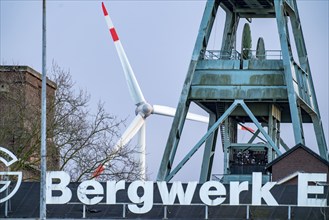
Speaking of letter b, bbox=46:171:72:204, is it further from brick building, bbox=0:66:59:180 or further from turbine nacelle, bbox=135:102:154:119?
turbine nacelle, bbox=135:102:154:119

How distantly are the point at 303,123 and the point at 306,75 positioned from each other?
14.5 ft

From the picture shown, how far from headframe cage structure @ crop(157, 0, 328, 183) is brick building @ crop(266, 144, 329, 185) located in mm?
12000

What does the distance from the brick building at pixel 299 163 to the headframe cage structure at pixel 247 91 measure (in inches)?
472

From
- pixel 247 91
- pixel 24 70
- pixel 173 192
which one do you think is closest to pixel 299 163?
pixel 173 192

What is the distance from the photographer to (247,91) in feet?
347

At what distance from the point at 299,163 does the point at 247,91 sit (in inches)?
666

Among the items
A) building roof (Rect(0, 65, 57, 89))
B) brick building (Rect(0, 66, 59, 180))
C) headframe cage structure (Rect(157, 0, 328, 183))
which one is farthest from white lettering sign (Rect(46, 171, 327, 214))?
building roof (Rect(0, 65, 57, 89))

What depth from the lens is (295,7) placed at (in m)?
110

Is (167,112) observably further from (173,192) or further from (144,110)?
(173,192)

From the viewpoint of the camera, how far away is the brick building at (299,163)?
3499 inches

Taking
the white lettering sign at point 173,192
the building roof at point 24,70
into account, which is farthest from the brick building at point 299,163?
the building roof at point 24,70

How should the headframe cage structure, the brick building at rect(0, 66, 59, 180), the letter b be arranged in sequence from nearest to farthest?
the letter b
the brick building at rect(0, 66, 59, 180)
the headframe cage structure

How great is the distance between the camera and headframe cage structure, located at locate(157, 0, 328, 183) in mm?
105062

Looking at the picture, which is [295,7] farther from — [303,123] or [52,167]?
[52,167]
